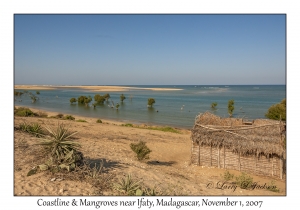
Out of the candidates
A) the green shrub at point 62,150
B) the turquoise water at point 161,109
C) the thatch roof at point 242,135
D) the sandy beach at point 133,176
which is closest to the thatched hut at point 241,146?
the thatch roof at point 242,135

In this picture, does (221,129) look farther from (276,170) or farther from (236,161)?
(276,170)

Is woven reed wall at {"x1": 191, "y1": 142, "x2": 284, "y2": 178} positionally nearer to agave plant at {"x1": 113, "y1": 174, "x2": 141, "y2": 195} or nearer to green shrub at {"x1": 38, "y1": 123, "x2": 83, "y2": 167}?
agave plant at {"x1": 113, "y1": 174, "x2": 141, "y2": 195}

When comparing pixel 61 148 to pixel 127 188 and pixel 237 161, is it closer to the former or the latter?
pixel 127 188

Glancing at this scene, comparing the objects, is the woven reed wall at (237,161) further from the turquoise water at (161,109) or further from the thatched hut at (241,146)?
the turquoise water at (161,109)

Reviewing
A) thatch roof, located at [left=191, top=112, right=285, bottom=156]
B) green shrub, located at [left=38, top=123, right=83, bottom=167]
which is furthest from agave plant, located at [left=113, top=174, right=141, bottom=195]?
thatch roof, located at [left=191, top=112, right=285, bottom=156]

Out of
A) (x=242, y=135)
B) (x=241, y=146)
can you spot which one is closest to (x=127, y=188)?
(x=241, y=146)

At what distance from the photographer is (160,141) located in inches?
607

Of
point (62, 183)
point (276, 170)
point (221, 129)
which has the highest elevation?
point (221, 129)

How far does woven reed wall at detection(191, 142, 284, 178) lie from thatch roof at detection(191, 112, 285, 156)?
0.89 ft

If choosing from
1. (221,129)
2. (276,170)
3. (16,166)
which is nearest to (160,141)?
(221,129)

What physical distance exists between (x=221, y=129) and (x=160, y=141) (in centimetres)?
586

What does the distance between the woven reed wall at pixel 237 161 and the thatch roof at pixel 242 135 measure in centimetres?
27
